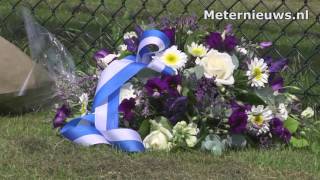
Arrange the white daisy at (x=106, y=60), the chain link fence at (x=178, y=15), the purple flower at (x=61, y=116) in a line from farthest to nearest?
the chain link fence at (x=178, y=15), the white daisy at (x=106, y=60), the purple flower at (x=61, y=116)

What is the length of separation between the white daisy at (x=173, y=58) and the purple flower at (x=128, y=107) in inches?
9.0

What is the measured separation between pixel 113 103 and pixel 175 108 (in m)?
0.30

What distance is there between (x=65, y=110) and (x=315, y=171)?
1.20m

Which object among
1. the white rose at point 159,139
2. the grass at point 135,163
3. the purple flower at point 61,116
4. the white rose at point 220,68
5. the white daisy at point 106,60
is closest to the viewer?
the grass at point 135,163

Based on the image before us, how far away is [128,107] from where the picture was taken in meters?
3.16

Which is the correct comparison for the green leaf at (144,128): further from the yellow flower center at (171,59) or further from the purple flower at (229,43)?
the purple flower at (229,43)

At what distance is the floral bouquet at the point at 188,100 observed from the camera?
3070 mm

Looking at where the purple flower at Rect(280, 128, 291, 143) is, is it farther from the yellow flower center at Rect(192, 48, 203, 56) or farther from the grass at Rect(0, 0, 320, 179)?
the yellow flower center at Rect(192, 48, 203, 56)

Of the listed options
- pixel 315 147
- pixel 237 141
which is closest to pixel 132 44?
pixel 237 141

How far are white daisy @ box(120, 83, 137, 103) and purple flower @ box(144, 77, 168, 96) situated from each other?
0.32 ft

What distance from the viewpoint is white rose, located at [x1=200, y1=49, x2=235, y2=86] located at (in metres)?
3.13

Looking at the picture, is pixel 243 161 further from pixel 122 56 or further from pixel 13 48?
pixel 13 48

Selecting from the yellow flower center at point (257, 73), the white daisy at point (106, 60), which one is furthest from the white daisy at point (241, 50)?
the white daisy at point (106, 60)

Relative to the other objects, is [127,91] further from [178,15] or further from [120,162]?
[178,15]
